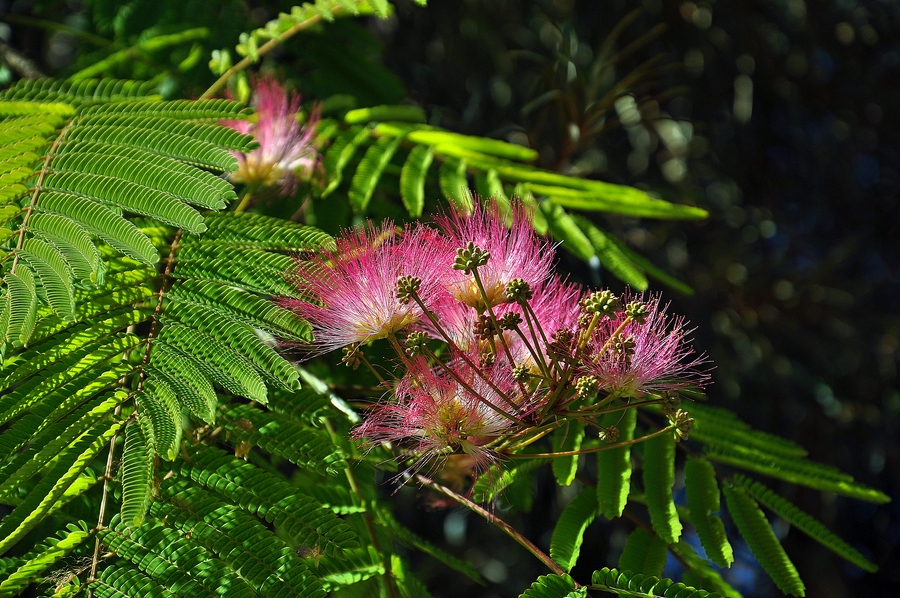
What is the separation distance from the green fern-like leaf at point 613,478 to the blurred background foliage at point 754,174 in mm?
2029

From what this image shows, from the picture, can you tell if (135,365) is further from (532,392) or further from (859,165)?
(859,165)

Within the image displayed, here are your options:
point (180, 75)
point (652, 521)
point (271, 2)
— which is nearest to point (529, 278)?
point (652, 521)

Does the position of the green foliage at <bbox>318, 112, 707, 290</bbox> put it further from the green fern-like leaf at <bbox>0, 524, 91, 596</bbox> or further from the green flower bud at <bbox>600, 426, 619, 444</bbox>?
the green fern-like leaf at <bbox>0, 524, 91, 596</bbox>

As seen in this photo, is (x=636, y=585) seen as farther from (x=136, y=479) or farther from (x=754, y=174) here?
(x=754, y=174)

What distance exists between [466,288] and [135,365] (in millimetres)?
586

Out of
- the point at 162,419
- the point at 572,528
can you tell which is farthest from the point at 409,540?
the point at 162,419

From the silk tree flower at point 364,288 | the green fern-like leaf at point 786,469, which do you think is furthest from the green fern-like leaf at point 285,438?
the green fern-like leaf at point 786,469

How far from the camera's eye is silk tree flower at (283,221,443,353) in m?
1.50

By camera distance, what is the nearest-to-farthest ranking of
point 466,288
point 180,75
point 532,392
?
point 532,392 → point 466,288 → point 180,75

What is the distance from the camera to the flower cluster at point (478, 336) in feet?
4.46

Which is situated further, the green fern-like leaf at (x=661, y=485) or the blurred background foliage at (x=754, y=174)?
the blurred background foliage at (x=754, y=174)

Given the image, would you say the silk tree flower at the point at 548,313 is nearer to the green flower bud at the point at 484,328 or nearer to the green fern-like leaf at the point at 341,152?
the green flower bud at the point at 484,328

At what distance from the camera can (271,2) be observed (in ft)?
9.93

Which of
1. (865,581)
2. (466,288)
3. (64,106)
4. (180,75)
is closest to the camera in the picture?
(466,288)
